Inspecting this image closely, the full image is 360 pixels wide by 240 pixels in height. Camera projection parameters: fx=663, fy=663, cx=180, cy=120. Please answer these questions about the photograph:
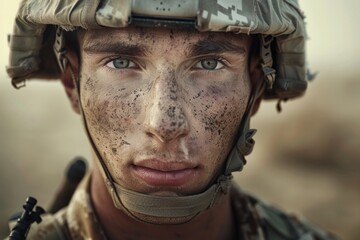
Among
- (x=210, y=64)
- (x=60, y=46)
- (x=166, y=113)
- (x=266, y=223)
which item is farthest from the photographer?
(x=266, y=223)

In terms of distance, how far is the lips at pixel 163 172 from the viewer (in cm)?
260

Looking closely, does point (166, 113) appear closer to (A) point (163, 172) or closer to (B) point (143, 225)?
(A) point (163, 172)

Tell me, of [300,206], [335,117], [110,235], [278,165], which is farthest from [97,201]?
[335,117]

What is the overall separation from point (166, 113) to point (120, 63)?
327mm

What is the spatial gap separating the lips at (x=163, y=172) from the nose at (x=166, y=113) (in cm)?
12

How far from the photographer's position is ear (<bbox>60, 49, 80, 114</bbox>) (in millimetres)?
2930

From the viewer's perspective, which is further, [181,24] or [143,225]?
[143,225]

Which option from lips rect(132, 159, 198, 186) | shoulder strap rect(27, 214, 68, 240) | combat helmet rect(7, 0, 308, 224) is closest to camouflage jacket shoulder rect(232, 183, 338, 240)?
combat helmet rect(7, 0, 308, 224)

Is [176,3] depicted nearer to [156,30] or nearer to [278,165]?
[156,30]

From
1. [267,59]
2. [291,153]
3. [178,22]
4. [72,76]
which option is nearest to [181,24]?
[178,22]

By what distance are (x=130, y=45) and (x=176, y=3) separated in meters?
0.27

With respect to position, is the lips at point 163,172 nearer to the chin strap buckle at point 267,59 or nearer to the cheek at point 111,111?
the cheek at point 111,111

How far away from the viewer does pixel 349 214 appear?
784cm

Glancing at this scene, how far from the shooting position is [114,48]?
8.70ft
